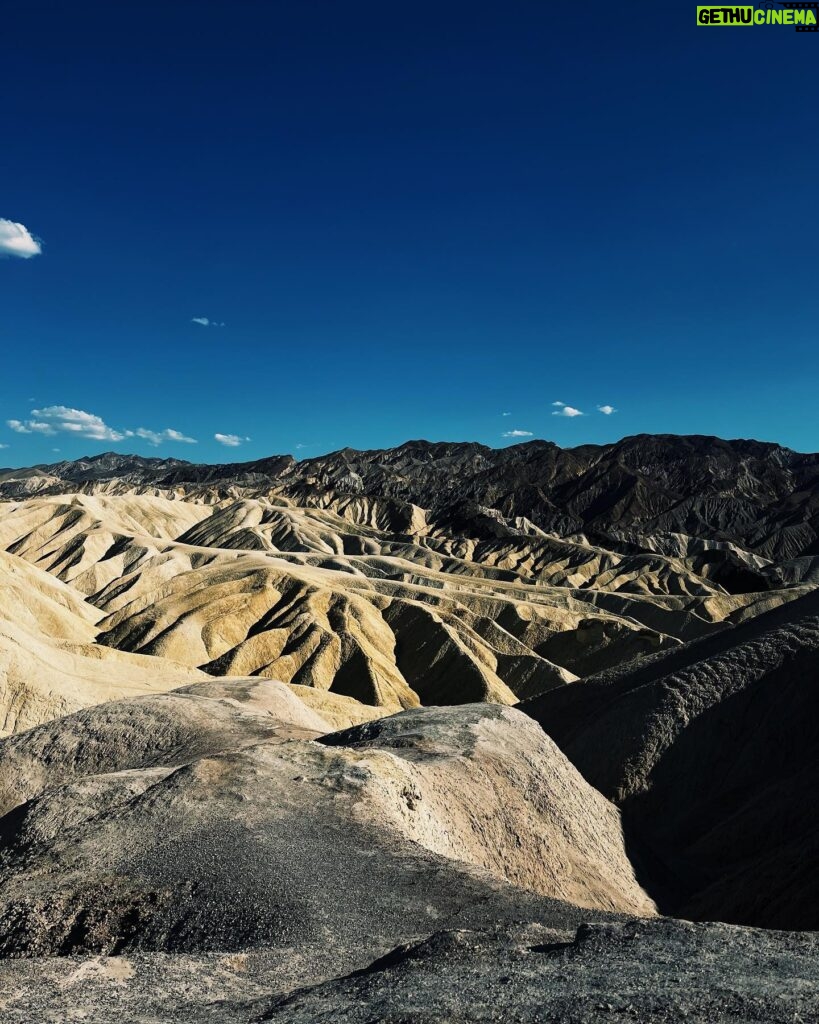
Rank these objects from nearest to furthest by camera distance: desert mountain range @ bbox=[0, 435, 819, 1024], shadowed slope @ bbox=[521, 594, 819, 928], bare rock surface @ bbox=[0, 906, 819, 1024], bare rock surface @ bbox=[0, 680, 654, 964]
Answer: bare rock surface @ bbox=[0, 906, 819, 1024] → desert mountain range @ bbox=[0, 435, 819, 1024] → bare rock surface @ bbox=[0, 680, 654, 964] → shadowed slope @ bbox=[521, 594, 819, 928]

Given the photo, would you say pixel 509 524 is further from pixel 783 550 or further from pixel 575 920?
pixel 575 920

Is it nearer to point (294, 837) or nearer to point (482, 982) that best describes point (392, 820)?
point (294, 837)

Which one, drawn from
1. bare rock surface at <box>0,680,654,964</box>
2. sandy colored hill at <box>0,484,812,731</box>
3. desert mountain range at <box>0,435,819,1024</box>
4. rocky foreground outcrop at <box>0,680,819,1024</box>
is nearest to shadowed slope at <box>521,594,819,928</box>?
desert mountain range at <box>0,435,819,1024</box>

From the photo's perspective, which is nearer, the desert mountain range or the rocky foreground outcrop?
the rocky foreground outcrop

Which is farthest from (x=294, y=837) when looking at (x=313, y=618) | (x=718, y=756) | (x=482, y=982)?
(x=313, y=618)

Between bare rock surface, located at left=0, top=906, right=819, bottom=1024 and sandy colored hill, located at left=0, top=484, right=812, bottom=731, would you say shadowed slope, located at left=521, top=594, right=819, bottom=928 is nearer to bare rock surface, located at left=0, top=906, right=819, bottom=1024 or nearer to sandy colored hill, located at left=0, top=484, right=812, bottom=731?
bare rock surface, located at left=0, top=906, right=819, bottom=1024

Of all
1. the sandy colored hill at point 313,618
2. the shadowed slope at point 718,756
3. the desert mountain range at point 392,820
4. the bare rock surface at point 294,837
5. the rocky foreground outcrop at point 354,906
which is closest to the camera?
the rocky foreground outcrop at point 354,906

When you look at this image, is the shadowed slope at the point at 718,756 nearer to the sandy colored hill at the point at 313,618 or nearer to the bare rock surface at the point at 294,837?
the bare rock surface at the point at 294,837

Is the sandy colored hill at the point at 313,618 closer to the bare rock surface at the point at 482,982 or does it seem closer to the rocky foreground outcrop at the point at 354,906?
the rocky foreground outcrop at the point at 354,906

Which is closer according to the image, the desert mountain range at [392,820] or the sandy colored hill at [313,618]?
the desert mountain range at [392,820]

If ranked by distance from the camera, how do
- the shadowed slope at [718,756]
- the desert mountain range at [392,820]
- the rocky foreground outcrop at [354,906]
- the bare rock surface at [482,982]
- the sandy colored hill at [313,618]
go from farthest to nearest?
1. the sandy colored hill at [313,618]
2. the shadowed slope at [718,756]
3. the desert mountain range at [392,820]
4. the rocky foreground outcrop at [354,906]
5. the bare rock surface at [482,982]

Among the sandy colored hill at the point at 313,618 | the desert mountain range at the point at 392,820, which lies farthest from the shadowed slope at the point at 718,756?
the sandy colored hill at the point at 313,618
